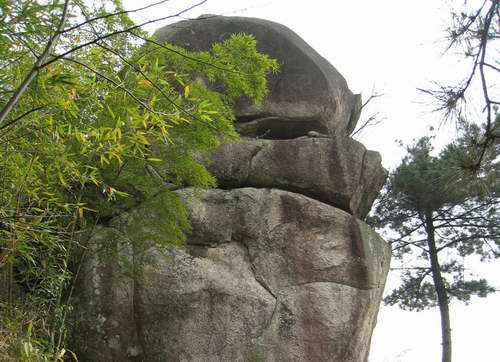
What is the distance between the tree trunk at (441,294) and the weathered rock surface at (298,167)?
474cm

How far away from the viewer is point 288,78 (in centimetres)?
819

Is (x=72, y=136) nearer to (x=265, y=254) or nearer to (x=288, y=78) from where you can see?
(x=265, y=254)

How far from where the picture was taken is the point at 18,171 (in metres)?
3.40

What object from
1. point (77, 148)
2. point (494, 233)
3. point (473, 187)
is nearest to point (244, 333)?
point (77, 148)

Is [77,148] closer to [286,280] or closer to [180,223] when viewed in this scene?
[180,223]

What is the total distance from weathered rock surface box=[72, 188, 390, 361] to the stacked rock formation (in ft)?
0.04

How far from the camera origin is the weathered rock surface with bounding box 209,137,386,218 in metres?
7.27

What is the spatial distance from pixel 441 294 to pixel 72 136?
9255 millimetres

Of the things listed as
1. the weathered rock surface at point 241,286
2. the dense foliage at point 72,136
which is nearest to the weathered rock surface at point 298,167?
the weathered rock surface at point 241,286

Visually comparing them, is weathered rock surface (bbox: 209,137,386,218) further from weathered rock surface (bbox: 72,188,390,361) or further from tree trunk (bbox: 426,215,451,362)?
tree trunk (bbox: 426,215,451,362)

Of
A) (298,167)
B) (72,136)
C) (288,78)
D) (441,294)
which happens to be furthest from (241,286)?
(441,294)

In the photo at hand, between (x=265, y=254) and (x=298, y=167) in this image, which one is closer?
(x=265, y=254)

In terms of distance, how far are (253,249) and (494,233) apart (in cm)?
657

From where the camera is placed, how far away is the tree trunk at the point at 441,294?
10656 millimetres
